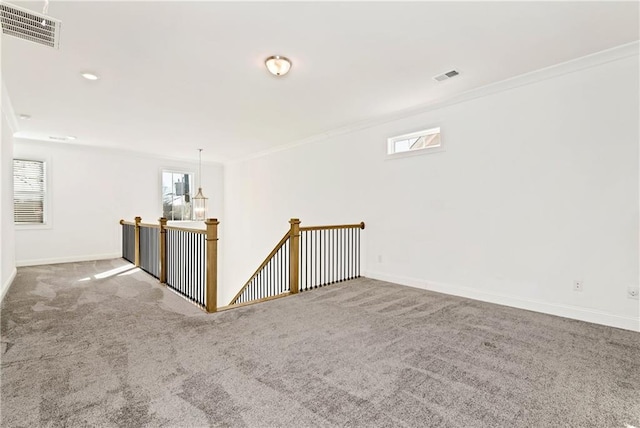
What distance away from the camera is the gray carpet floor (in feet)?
5.42

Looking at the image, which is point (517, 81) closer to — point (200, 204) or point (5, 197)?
point (5, 197)

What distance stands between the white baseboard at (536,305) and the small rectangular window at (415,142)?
1.99 metres

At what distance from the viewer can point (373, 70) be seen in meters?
3.25

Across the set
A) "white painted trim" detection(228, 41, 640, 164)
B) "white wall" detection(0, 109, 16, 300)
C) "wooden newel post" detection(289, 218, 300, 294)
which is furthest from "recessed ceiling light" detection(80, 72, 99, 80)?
"white painted trim" detection(228, 41, 640, 164)

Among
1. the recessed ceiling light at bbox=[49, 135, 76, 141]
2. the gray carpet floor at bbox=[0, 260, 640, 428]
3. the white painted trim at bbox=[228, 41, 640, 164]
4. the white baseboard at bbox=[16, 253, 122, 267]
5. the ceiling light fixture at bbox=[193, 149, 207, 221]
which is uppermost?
the white painted trim at bbox=[228, 41, 640, 164]

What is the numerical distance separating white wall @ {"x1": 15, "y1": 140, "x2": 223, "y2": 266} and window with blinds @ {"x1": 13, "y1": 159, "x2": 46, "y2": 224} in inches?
6.1

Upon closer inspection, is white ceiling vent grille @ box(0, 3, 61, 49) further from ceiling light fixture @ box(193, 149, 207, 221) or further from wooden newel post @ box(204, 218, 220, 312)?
ceiling light fixture @ box(193, 149, 207, 221)

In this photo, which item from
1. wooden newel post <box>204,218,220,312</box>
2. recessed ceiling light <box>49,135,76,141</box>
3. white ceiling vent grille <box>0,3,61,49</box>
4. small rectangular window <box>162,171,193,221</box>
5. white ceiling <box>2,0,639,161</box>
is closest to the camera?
white ceiling vent grille <box>0,3,61,49</box>

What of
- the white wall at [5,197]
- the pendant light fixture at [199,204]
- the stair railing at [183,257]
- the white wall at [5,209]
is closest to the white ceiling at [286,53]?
the white wall at [5,197]

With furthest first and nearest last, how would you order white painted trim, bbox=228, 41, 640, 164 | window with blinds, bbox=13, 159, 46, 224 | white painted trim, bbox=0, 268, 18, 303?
1. window with blinds, bbox=13, 159, 46, 224
2. white painted trim, bbox=0, 268, 18, 303
3. white painted trim, bbox=228, 41, 640, 164

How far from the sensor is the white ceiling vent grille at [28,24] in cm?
197

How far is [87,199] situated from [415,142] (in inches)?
282

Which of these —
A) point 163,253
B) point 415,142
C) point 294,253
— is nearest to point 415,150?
point 415,142

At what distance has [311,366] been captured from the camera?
215cm
